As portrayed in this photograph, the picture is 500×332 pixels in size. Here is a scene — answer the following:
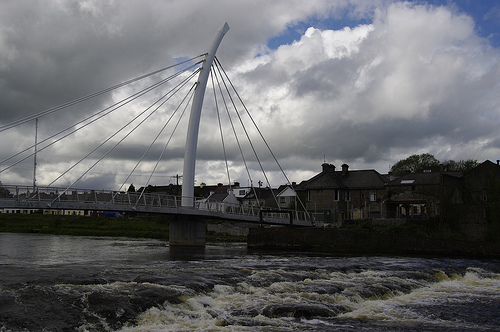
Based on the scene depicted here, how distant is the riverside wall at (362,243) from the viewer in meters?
39.1

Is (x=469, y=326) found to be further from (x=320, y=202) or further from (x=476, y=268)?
(x=320, y=202)

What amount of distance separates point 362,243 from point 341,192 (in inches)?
1128

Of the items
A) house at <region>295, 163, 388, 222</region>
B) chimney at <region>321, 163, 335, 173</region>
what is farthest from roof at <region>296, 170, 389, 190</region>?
chimney at <region>321, 163, 335, 173</region>

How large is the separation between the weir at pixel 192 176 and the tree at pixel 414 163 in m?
66.0

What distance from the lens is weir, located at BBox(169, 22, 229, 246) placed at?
4472 cm

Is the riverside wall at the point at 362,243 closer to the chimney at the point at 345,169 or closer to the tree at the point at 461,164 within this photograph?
the chimney at the point at 345,169

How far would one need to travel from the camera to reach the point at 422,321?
15.2 metres

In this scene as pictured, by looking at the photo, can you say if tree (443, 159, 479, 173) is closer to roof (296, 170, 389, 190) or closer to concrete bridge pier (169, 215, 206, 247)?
roof (296, 170, 389, 190)

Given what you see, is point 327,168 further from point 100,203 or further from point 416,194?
point 100,203

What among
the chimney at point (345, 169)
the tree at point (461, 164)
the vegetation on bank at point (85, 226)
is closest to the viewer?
the chimney at point (345, 169)

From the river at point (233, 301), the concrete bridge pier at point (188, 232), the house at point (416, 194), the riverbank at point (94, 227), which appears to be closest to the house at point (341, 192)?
the house at point (416, 194)

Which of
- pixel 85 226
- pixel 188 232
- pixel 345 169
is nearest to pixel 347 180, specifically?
pixel 345 169

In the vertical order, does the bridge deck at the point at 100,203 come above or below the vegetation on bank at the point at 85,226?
above

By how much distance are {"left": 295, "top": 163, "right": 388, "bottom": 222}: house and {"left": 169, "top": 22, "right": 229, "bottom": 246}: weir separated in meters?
25.8
